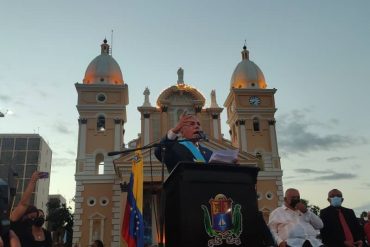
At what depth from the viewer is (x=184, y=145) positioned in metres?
4.76

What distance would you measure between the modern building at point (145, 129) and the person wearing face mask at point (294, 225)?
861 inches

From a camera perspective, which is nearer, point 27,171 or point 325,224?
point 325,224

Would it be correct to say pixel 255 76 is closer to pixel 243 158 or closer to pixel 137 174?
pixel 243 158

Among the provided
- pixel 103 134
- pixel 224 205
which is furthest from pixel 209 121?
pixel 224 205

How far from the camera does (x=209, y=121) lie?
32438mm

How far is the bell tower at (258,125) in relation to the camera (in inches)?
1178

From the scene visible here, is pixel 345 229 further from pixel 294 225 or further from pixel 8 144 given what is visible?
pixel 8 144

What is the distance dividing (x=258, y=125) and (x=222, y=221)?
29525 mm

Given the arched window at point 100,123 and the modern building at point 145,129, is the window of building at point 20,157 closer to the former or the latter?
the modern building at point 145,129

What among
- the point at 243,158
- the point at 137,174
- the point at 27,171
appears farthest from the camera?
the point at 27,171

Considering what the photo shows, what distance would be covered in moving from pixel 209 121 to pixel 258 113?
160 inches

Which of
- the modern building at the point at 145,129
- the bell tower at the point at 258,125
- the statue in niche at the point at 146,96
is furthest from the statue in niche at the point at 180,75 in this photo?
the bell tower at the point at 258,125

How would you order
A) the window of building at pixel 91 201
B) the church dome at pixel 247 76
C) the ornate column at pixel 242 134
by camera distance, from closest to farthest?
1. the window of building at pixel 91 201
2. the ornate column at pixel 242 134
3. the church dome at pixel 247 76

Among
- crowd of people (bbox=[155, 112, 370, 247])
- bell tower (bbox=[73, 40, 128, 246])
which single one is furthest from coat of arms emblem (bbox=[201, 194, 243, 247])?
bell tower (bbox=[73, 40, 128, 246])
